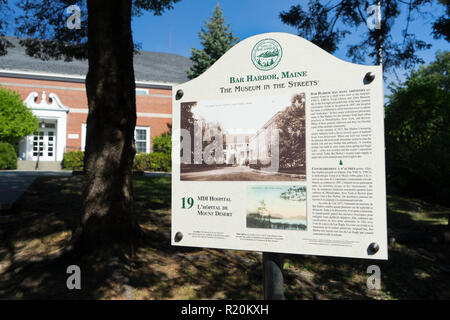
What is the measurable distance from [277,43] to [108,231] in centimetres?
329

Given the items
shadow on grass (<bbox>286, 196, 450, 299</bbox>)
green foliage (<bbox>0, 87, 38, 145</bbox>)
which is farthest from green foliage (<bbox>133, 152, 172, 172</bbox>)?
shadow on grass (<bbox>286, 196, 450, 299</bbox>)

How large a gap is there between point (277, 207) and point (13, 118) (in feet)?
80.2

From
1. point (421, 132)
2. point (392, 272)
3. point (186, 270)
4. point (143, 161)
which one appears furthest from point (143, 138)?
point (392, 272)

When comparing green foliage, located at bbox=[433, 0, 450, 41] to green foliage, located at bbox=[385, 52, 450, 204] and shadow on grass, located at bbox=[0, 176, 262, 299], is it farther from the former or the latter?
shadow on grass, located at bbox=[0, 176, 262, 299]

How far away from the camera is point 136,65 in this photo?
33062mm

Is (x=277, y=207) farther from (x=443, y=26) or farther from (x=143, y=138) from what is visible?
(x=143, y=138)

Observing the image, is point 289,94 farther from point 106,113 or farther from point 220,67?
point 106,113

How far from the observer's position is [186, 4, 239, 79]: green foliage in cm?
2891

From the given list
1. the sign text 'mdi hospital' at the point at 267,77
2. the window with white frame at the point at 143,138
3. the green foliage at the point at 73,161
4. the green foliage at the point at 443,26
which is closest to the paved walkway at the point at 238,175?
the sign text 'mdi hospital' at the point at 267,77

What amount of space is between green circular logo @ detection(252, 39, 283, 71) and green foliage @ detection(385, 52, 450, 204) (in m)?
6.78

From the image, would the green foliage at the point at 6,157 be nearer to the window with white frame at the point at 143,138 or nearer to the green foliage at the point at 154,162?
the green foliage at the point at 154,162

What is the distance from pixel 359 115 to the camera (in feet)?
8.23

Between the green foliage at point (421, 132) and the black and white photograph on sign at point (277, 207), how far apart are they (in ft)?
22.5

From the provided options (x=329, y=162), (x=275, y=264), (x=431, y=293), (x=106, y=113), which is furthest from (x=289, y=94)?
(x=431, y=293)
